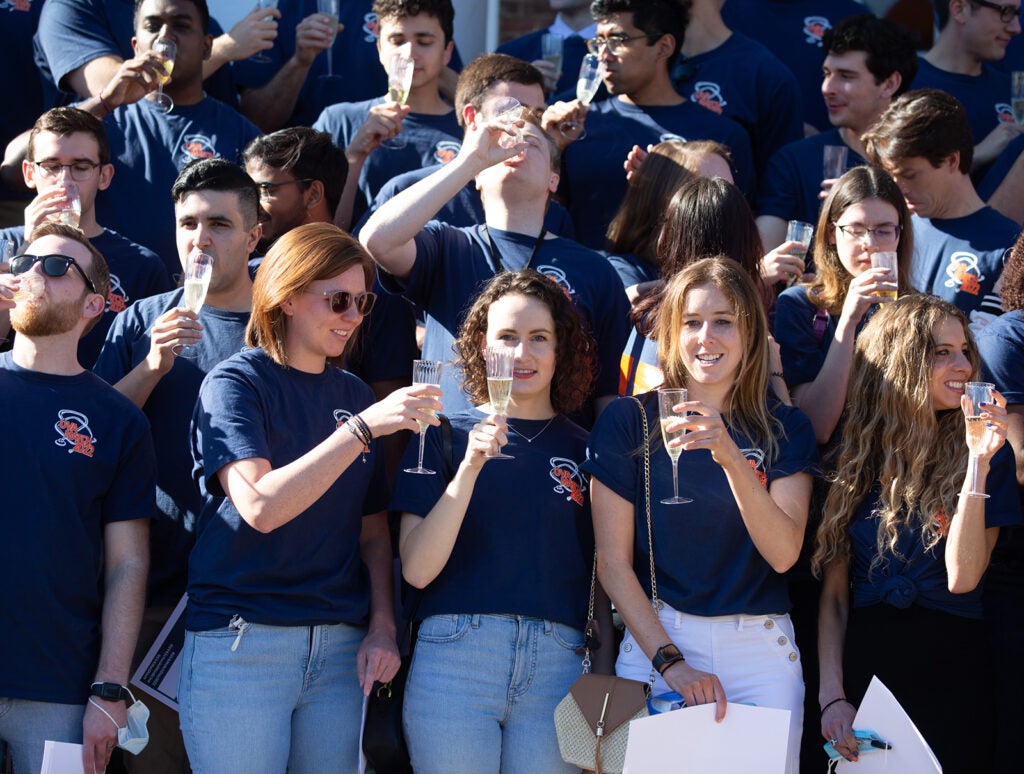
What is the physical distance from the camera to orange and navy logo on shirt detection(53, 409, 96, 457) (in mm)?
3965

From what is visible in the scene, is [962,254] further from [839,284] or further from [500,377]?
[500,377]

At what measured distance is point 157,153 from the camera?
6.06m

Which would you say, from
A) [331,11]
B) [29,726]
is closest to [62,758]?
[29,726]

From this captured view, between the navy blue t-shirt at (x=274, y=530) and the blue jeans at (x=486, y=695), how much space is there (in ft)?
1.01

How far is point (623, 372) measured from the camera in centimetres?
480

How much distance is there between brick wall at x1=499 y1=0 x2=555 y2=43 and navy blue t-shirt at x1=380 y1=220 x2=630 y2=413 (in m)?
4.51

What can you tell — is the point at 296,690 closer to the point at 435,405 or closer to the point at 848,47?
the point at 435,405

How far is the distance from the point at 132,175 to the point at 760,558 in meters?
3.52

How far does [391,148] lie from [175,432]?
2.21m

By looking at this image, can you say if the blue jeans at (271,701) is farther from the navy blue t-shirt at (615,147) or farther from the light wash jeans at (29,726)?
the navy blue t-shirt at (615,147)

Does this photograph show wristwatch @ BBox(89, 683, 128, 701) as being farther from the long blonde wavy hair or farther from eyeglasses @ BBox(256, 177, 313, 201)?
eyeglasses @ BBox(256, 177, 313, 201)

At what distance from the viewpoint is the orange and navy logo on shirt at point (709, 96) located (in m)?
6.90

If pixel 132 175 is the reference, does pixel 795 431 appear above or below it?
below

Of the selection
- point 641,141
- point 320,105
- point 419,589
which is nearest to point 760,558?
point 419,589
